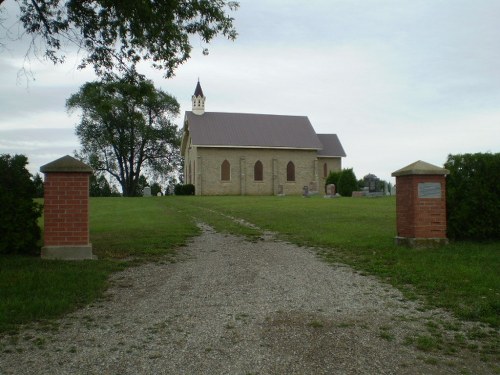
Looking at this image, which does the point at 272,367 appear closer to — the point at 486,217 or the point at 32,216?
the point at 32,216

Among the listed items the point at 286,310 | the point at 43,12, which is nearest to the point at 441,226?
the point at 286,310

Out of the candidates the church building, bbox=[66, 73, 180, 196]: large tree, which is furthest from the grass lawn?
bbox=[66, 73, 180, 196]: large tree

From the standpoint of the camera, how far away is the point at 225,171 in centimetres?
4838

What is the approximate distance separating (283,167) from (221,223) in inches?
1308

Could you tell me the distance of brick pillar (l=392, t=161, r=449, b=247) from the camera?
10.4 m

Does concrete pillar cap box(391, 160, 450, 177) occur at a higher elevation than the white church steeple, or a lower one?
lower

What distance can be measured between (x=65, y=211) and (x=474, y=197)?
329 inches

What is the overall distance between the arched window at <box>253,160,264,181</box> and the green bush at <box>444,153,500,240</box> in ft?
126

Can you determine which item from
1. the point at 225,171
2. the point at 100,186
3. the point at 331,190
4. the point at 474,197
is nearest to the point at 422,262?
the point at 474,197

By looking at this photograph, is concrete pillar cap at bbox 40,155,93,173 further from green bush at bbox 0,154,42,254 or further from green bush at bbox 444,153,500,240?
green bush at bbox 444,153,500,240

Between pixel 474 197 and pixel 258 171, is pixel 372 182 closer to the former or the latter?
pixel 258 171

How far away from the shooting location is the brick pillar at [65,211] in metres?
9.20

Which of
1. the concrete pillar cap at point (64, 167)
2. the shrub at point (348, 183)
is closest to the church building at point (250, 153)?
the shrub at point (348, 183)

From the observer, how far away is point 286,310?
5941 mm
